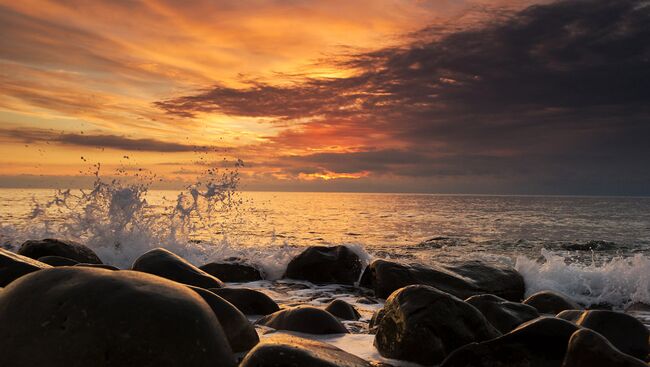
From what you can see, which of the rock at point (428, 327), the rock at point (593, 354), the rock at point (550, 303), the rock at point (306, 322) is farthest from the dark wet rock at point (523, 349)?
the rock at point (550, 303)

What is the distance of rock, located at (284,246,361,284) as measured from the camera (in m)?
10.6

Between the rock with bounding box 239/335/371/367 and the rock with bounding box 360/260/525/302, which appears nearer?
A: the rock with bounding box 239/335/371/367

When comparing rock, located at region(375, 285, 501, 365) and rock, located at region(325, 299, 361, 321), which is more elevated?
rock, located at region(375, 285, 501, 365)

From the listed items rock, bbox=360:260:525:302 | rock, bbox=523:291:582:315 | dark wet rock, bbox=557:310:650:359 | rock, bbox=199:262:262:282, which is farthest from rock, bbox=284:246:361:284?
dark wet rock, bbox=557:310:650:359

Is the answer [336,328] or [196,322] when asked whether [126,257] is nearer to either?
[336,328]

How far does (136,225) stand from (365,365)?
12.4 metres

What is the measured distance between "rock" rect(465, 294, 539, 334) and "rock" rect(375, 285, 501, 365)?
27.3 inches

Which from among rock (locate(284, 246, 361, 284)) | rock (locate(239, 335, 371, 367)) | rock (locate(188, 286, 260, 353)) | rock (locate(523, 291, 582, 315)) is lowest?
rock (locate(284, 246, 361, 284))

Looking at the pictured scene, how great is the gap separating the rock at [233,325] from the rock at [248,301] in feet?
6.71

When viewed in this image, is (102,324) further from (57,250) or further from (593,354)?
(57,250)

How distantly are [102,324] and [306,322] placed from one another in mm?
2812

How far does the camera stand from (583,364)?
12.3 ft

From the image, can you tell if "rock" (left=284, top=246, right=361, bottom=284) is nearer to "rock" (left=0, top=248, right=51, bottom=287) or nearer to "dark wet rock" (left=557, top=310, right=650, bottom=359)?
"dark wet rock" (left=557, top=310, right=650, bottom=359)

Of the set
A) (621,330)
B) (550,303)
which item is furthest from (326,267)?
(621,330)
